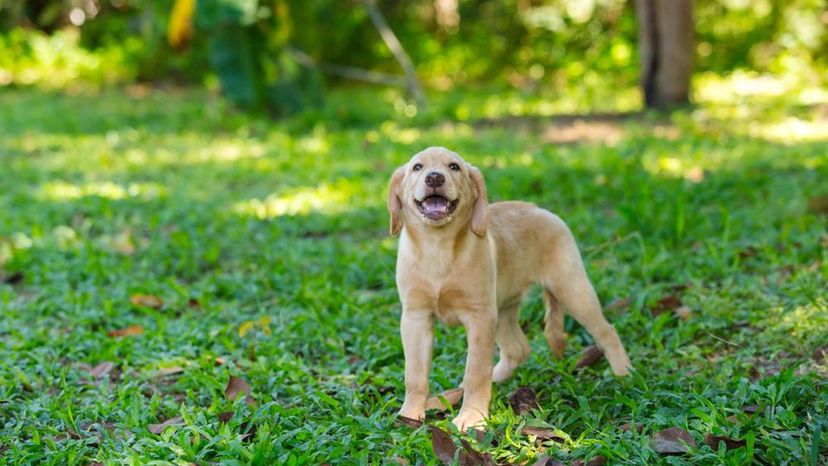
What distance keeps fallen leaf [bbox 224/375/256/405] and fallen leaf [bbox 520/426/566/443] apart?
4.07ft

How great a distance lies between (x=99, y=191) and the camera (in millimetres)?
9367

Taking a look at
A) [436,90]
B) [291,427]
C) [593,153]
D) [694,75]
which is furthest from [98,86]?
[291,427]

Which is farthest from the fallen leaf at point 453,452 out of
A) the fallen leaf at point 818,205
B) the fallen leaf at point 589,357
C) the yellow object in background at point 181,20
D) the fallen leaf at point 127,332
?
the yellow object in background at point 181,20

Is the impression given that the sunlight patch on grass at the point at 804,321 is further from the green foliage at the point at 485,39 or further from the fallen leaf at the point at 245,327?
the green foliage at the point at 485,39

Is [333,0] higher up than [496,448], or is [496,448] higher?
[333,0]

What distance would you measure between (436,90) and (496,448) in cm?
1343

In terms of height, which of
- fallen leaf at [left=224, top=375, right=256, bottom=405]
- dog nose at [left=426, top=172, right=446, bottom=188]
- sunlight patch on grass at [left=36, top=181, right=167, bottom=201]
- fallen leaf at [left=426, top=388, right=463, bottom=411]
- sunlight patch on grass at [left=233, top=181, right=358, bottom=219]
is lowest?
fallen leaf at [left=426, top=388, right=463, bottom=411]

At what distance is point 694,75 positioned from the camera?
52.2ft

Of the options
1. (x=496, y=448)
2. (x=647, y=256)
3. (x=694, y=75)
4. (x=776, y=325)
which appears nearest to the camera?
(x=496, y=448)

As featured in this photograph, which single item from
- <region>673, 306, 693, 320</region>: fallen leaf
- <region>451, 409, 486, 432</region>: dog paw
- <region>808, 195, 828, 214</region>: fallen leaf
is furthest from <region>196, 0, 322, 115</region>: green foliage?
<region>451, 409, 486, 432</region>: dog paw

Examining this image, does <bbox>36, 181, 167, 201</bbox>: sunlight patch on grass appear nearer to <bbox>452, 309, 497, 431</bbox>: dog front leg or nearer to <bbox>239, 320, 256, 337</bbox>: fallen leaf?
<bbox>239, 320, 256, 337</bbox>: fallen leaf

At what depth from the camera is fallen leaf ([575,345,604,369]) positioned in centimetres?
491

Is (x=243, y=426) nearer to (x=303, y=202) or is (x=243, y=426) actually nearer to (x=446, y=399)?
(x=446, y=399)

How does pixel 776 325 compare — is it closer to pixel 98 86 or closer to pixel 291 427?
pixel 291 427
